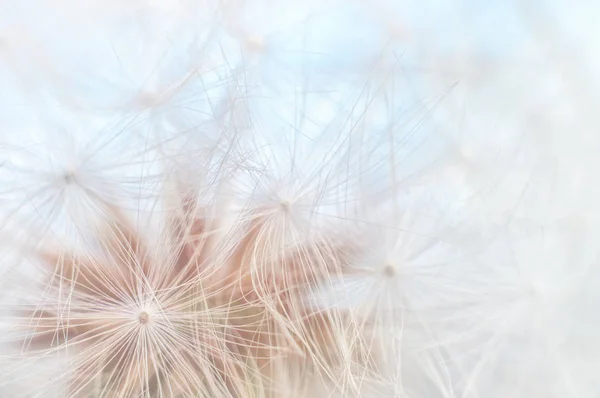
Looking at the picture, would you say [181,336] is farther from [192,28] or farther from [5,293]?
[192,28]

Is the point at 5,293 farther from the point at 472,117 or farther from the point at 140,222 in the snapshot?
the point at 472,117

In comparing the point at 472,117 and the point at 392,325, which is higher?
the point at 472,117

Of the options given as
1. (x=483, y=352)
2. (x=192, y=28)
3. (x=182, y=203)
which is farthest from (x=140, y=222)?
(x=483, y=352)

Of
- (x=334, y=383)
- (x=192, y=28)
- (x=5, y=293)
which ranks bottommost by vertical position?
(x=334, y=383)

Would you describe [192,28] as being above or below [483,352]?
above

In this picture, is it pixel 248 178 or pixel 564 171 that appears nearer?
pixel 248 178

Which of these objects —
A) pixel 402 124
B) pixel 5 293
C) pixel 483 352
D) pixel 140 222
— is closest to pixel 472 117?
pixel 402 124
